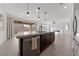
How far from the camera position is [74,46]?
200 centimetres

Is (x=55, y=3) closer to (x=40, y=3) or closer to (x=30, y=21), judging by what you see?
(x=40, y=3)

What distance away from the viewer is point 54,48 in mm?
2055

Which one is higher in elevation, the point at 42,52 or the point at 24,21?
the point at 24,21

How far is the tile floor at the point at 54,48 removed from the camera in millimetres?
1915

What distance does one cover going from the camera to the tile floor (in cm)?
191

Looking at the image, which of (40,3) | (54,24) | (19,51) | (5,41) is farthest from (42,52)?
(40,3)

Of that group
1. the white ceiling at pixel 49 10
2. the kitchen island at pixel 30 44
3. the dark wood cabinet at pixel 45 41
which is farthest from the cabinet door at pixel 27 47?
the white ceiling at pixel 49 10

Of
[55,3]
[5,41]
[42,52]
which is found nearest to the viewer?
[5,41]

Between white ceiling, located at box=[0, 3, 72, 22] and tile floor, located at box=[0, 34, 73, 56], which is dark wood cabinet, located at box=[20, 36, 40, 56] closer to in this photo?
tile floor, located at box=[0, 34, 73, 56]

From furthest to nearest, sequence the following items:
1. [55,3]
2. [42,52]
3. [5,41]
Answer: [42,52]
[55,3]
[5,41]

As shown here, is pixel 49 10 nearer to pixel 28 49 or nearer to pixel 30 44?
pixel 30 44

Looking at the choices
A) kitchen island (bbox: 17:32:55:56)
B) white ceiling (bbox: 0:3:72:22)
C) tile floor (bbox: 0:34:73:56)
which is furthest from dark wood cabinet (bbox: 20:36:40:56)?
white ceiling (bbox: 0:3:72:22)

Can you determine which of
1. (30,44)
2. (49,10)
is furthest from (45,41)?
(49,10)

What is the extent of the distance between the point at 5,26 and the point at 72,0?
1.32 meters
